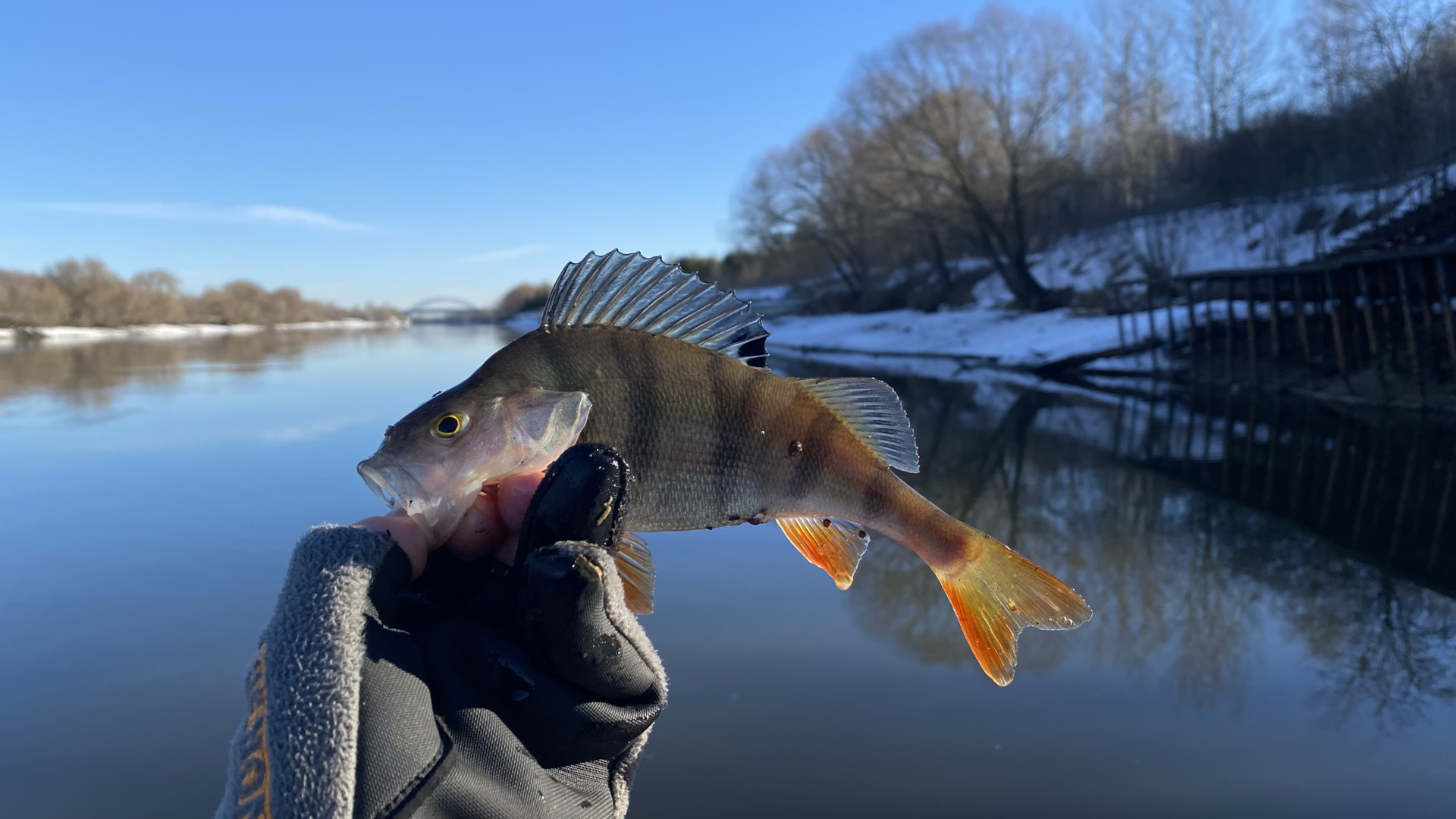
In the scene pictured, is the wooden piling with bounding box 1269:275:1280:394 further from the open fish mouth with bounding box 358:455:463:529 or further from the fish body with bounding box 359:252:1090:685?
the open fish mouth with bounding box 358:455:463:529

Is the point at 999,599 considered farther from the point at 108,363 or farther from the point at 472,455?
the point at 108,363

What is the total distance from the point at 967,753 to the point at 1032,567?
2.35 meters

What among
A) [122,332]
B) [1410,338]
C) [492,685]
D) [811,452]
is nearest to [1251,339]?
[1410,338]

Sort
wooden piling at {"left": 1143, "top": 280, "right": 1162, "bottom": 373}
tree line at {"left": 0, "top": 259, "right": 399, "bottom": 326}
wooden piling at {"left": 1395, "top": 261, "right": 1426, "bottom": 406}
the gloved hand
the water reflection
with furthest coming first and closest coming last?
tree line at {"left": 0, "top": 259, "right": 399, "bottom": 326} < wooden piling at {"left": 1143, "top": 280, "right": 1162, "bottom": 373} < the water reflection < wooden piling at {"left": 1395, "top": 261, "right": 1426, "bottom": 406} < the gloved hand

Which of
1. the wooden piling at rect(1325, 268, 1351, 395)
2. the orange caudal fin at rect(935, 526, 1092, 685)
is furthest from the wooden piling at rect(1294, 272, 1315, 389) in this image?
the orange caudal fin at rect(935, 526, 1092, 685)

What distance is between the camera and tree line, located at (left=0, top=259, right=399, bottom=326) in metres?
65.1

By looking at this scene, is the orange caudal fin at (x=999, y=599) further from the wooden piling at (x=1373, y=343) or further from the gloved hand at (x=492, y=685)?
the wooden piling at (x=1373, y=343)

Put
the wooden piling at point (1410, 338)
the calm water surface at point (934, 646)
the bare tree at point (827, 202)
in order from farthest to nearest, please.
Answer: the bare tree at point (827, 202) → the wooden piling at point (1410, 338) → the calm water surface at point (934, 646)

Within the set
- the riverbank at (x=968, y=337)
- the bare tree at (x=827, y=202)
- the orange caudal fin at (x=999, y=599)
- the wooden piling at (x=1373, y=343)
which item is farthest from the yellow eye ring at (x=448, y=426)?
the bare tree at (x=827, y=202)

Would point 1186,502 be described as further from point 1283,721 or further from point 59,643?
point 59,643

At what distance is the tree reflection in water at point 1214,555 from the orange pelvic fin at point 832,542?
3115 millimetres

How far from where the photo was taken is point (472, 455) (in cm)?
165

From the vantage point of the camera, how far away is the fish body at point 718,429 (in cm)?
179

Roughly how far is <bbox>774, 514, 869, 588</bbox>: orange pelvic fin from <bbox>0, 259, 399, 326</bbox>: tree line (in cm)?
7865
